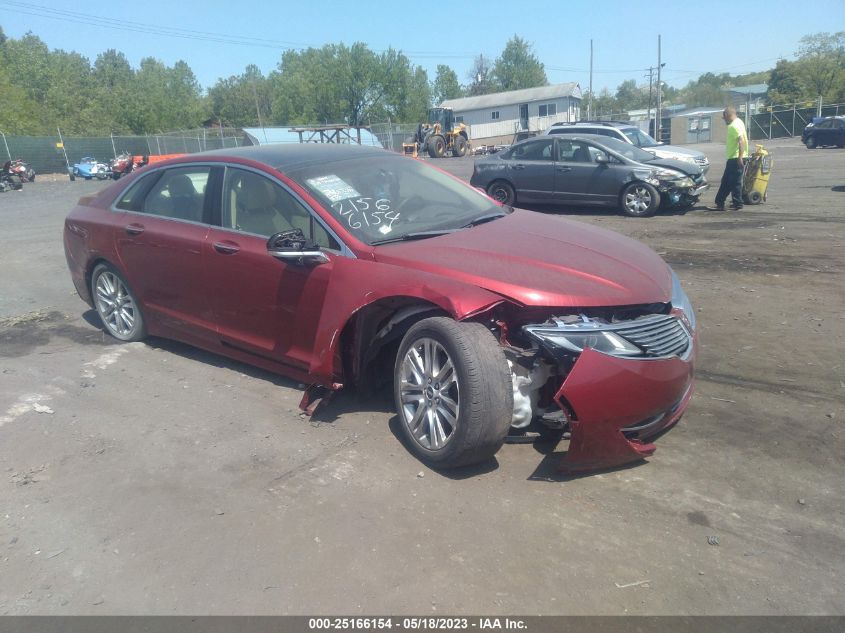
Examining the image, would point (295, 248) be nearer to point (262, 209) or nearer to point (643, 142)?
point (262, 209)

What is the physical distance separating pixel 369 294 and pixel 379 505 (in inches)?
46.9

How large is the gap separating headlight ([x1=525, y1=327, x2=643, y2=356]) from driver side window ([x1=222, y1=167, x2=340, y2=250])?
1515 mm

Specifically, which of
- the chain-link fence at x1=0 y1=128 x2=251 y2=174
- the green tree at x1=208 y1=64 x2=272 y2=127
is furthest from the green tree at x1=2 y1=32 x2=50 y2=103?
the chain-link fence at x1=0 y1=128 x2=251 y2=174

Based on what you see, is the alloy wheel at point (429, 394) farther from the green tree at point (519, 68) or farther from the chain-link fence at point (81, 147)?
the green tree at point (519, 68)

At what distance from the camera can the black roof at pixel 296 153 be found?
4.73m

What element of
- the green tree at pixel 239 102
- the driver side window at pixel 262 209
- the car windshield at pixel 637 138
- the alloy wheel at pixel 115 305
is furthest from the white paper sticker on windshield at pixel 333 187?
the green tree at pixel 239 102

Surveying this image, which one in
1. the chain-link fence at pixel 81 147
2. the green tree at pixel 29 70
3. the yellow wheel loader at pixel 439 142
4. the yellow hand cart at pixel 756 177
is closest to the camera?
the yellow hand cart at pixel 756 177

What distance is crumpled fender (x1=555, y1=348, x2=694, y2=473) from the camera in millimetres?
3244

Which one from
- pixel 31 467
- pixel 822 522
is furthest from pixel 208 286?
pixel 822 522

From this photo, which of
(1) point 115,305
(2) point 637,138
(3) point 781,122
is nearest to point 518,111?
(3) point 781,122

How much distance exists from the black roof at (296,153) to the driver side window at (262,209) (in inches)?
6.4

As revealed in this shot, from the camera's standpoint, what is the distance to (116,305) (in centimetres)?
589

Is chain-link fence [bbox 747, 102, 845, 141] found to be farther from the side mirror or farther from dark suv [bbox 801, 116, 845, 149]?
the side mirror

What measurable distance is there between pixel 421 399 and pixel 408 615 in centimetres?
131
